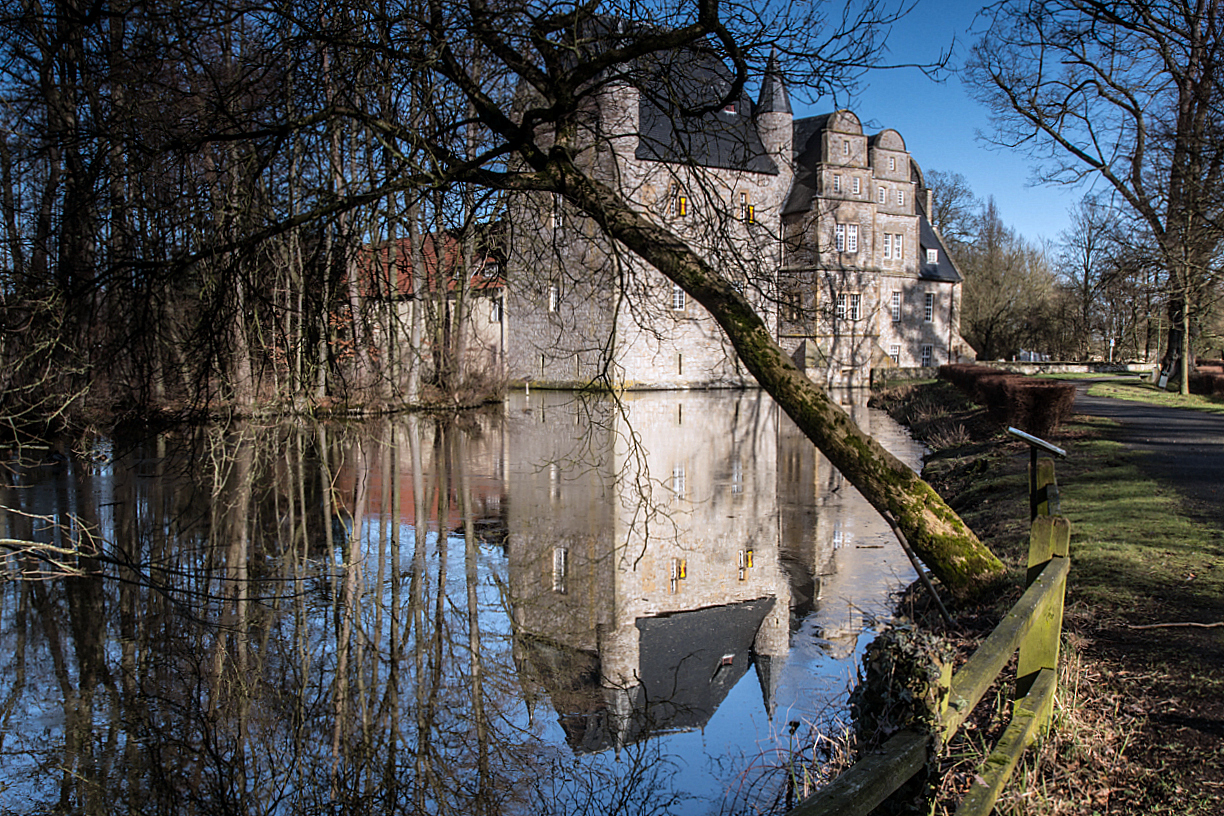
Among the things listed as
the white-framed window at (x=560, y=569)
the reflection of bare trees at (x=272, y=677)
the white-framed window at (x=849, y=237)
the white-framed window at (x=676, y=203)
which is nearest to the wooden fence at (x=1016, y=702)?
the reflection of bare trees at (x=272, y=677)

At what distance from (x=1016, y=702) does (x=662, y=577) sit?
5.09 m

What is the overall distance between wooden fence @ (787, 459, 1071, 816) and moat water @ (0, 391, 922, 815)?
1209mm

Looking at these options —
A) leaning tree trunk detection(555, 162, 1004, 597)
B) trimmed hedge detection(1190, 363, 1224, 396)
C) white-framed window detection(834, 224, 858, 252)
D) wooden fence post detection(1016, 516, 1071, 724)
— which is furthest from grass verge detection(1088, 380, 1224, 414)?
white-framed window detection(834, 224, 858, 252)

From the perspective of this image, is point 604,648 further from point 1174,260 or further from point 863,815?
point 1174,260

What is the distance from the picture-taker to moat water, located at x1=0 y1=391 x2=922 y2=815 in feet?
14.5

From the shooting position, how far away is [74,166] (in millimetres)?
5824

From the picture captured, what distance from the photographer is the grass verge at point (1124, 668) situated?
328 cm

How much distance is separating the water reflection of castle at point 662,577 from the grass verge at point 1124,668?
5.27ft

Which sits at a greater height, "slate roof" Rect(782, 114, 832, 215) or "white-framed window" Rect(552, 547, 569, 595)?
"slate roof" Rect(782, 114, 832, 215)

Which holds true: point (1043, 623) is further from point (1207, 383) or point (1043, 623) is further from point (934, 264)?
point (934, 264)

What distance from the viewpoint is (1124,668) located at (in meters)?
4.32

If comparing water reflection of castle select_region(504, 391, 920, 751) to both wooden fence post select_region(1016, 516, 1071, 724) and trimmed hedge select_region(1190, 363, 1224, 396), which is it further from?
trimmed hedge select_region(1190, 363, 1224, 396)

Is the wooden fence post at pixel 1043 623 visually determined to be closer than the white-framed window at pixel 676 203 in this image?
Yes

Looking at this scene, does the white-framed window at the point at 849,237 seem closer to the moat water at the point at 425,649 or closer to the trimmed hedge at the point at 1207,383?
the trimmed hedge at the point at 1207,383
